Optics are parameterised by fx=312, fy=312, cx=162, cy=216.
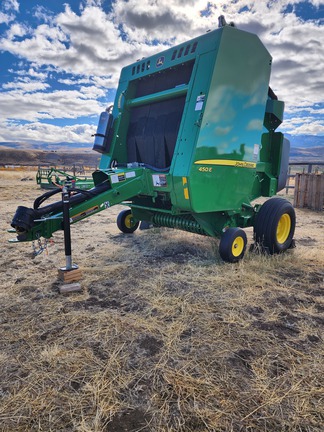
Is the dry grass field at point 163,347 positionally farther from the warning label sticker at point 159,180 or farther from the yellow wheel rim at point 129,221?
the yellow wheel rim at point 129,221

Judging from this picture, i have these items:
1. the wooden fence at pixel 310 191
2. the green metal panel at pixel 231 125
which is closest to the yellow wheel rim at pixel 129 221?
the green metal panel at pixel 231 125

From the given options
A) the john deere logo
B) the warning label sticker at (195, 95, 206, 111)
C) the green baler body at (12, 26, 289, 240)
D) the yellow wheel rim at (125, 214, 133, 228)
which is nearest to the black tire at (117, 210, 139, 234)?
the yellow wheel rim at (125, 214, 133, 228)

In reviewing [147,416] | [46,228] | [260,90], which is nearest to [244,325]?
[147,416]

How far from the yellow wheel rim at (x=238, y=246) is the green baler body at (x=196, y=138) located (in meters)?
0.41

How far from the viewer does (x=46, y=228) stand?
11.6 feet

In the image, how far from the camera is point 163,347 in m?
2.44

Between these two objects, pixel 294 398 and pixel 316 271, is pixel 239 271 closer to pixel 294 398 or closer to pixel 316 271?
pixel 316 271

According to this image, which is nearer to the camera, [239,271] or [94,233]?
[239,271]

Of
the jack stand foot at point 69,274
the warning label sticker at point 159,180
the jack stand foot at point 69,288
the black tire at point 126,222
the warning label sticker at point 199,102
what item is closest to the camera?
the jack stand foot at point 69,288

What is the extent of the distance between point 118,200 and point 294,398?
2.90m

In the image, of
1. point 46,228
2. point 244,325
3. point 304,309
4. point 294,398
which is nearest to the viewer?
point 294,398

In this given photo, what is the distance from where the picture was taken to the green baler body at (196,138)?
3936mm

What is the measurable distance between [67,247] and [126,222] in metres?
2.68

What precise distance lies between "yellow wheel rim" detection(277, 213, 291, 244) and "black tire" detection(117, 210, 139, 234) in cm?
275
